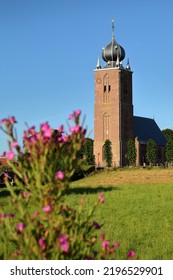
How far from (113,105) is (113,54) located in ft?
36.4

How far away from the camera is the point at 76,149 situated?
3.97 m

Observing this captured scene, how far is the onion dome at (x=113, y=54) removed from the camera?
9038cm

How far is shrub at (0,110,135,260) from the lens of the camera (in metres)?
3.87

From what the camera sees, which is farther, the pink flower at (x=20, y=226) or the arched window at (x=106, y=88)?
the arched window at (x=106, y=88)

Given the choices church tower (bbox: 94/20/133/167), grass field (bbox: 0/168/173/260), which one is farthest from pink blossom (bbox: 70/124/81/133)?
church tower (bbox: 94/20/133/167)

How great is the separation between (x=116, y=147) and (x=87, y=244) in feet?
259

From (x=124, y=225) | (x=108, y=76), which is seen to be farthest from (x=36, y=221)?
(x=108, y=76)

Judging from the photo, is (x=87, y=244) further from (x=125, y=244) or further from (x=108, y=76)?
(x=108, y=76)

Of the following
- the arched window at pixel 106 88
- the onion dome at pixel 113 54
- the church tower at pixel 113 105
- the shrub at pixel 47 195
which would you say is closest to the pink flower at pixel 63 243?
the shrub at pixel 47 195

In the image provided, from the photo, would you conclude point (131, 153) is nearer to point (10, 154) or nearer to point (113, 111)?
point (113, 111)

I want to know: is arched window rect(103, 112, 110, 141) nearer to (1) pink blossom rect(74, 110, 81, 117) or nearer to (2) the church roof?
(2) the church roof

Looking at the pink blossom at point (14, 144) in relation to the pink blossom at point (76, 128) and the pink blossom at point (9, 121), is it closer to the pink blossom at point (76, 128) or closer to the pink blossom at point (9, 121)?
the pink blossom at point (9, 121)

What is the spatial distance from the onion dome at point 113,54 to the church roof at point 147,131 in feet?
40.9

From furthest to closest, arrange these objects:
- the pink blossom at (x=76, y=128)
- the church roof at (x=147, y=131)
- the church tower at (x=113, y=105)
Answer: the church roof at (x=147, y=131)
the church tower at (x=113, y=105)
the pink blossom at (x=76, y=128)
